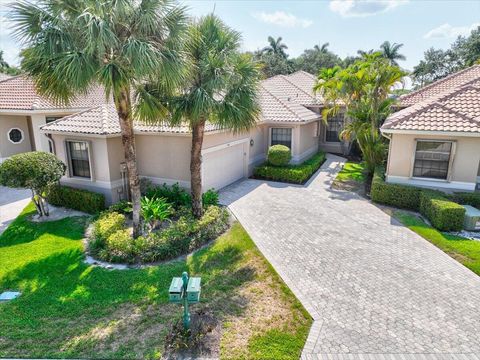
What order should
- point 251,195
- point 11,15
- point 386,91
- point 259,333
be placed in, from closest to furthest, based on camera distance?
1. point 259,333
2. point 11,15
3. point 251,195
4. point 386,91

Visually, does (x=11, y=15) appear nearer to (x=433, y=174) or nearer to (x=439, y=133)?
(x=439, y=133)

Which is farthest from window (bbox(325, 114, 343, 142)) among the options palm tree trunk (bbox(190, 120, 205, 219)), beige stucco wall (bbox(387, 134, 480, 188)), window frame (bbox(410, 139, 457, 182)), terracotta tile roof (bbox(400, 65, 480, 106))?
palm tree trunk (bbox(190, 120, 205, 219))

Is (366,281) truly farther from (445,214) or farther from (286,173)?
(286,173)

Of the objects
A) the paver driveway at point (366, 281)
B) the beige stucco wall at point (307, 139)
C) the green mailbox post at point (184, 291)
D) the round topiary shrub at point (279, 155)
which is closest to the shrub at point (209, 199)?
the paver driveway at point (366, 281)

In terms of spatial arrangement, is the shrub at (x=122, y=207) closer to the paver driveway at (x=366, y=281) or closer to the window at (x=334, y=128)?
the paver driveway at (x=366, y=281)

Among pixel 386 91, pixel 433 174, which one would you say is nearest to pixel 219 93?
pixel 433 174
